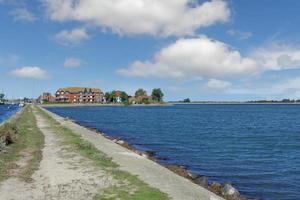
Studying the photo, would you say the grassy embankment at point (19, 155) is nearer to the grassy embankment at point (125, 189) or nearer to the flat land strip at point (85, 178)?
the flat land strip at point (85, 178)

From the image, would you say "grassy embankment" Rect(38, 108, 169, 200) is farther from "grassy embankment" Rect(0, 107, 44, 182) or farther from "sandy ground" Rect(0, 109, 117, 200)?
"grassy embankment" Rect(0, 107, 44, 182)

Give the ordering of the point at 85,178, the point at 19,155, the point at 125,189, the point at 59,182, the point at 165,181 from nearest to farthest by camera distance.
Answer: the point at 125,189 < the point at 59,182 < the point at 85,178 < the point at 165,181 < the point at 19,155

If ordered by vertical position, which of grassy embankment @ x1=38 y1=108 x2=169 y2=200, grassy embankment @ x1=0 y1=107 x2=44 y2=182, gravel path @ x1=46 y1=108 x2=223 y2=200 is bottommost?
gravel path @ x1=46 y1=108 x2=223 y2=200

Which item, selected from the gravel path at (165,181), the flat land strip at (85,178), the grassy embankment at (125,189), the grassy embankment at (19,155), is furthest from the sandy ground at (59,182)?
the gravel path at (165,181)

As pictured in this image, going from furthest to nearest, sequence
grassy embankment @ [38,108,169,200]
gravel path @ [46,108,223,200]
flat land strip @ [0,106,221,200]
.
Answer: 1. gravel path @ [46,108,223,200]
2. flat land strip @ [0,106,221,200]
3. grassy embankment @ [38,108,169,200]

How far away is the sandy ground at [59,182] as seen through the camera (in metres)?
16.3

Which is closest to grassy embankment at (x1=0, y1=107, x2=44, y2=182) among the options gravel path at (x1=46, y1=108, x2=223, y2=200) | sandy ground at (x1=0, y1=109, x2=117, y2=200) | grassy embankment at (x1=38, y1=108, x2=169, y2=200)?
sandy ground at (x1=0, y1=109, x2=117, y2=200)

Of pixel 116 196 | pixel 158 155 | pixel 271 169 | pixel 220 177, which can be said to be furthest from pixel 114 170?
pixel 158 155

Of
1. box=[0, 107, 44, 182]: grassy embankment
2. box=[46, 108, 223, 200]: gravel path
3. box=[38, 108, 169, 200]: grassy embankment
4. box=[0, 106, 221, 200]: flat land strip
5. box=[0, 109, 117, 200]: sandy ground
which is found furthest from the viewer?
box=[0, 107, 44, 182]: grassy embankment

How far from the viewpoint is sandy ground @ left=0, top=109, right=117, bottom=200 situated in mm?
16281

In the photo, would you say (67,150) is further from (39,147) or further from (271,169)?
(271,169)

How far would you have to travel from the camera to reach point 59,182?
1873 cm

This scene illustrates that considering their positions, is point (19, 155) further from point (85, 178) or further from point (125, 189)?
point (125, 189)

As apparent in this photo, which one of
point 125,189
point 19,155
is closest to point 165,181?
point 125,189
